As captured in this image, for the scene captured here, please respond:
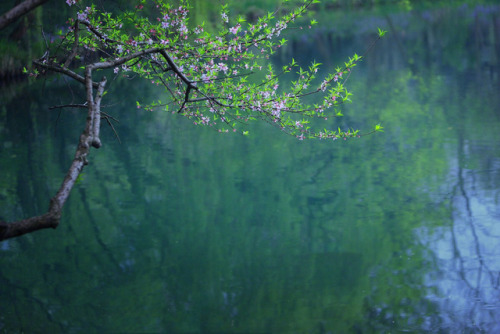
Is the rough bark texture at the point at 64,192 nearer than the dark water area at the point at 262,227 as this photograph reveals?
Yes

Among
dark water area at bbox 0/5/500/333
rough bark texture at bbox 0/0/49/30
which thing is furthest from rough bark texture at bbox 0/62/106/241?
dark water area at bbox 0/5/500/333

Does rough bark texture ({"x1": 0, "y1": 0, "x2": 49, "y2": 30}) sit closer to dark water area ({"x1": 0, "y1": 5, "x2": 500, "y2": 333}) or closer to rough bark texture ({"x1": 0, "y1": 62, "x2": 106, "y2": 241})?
rough bark texture ({"x1": 0, "y1": 62, "x2": 106, "y2": 241})

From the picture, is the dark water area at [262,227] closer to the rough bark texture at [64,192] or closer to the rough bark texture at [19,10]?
the rough bark texture at [64,192]

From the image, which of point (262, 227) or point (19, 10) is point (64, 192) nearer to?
point (19, 10)

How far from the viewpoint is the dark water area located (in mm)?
5594

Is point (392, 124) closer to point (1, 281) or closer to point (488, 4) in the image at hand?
point (1, 281)

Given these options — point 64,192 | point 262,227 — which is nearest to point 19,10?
point 64,192

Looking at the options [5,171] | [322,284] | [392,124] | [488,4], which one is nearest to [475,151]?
[392,124]

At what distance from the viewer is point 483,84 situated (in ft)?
52.3

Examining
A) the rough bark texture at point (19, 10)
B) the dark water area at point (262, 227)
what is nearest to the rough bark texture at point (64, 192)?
the rough bark texture at point (19, 10)

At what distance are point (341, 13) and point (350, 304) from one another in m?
36.4

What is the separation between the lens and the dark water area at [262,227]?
18.4 ft

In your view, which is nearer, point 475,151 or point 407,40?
point 475,151

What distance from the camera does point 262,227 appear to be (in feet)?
25.2
